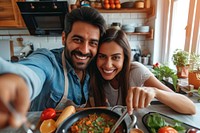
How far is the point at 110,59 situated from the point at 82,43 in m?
0.20

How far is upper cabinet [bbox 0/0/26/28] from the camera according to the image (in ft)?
6.53

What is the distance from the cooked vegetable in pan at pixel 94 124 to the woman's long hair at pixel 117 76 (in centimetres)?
36

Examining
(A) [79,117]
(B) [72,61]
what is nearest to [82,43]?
(B) [72,61]

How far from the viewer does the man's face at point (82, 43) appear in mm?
816

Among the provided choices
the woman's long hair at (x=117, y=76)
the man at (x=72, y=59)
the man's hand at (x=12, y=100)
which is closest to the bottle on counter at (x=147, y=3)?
the woman's long hair at (x=117, y=76)

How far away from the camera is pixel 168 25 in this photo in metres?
1.78

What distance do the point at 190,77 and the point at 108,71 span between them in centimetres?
60

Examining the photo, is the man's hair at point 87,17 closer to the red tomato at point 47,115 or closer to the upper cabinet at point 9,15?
the red tomato at point 47,115

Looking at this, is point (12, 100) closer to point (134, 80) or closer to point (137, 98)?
point (137, 98)

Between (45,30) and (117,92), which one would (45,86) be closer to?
(117,92)

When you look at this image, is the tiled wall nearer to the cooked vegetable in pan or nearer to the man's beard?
the man's beard

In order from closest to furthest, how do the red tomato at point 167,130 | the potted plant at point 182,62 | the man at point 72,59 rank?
the red tomato at point 167,130 < the man at point 72,59 < the potted plant at point 182,62

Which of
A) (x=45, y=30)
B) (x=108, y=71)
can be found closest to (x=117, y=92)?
(x=108, y=71)

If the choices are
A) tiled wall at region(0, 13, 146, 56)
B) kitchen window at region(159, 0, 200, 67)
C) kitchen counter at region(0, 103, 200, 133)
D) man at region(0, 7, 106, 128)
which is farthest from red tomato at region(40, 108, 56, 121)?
tiled wall at region(0, 13, 146, 56)
